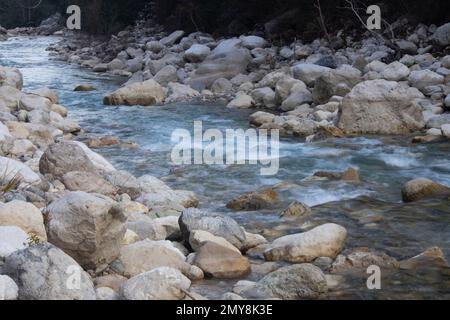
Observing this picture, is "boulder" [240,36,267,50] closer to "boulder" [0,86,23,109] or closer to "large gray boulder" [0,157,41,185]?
"boulder" [0,86,23,109]

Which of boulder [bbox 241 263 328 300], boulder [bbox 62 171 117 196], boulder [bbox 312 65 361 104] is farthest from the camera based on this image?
boulder [bbox 312 65 361 104]

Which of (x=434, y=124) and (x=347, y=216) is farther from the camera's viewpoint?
(x=434, y=124)

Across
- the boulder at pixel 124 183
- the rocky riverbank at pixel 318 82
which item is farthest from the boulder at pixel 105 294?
the rocky riverbank at pixel 318 82

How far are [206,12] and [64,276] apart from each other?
2115 cm

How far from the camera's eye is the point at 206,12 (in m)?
24.0

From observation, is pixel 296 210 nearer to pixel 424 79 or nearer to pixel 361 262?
pixel 361 262

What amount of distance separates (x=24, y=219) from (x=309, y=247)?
199 cm

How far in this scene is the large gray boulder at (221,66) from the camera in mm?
15336

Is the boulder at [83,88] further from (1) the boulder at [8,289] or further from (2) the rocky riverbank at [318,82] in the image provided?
(1) the boulder at [8,289]

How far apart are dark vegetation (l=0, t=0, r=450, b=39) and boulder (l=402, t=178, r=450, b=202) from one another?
9.96 meters

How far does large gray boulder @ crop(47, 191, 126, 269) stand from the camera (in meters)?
4.23

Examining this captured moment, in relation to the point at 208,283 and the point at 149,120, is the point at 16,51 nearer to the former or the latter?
the point at 149,120

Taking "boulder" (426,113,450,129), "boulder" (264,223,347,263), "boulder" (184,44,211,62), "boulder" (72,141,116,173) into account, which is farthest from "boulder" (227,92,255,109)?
"boulder" (264,223,347,263)

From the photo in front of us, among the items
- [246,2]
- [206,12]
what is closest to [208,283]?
[246,2]
